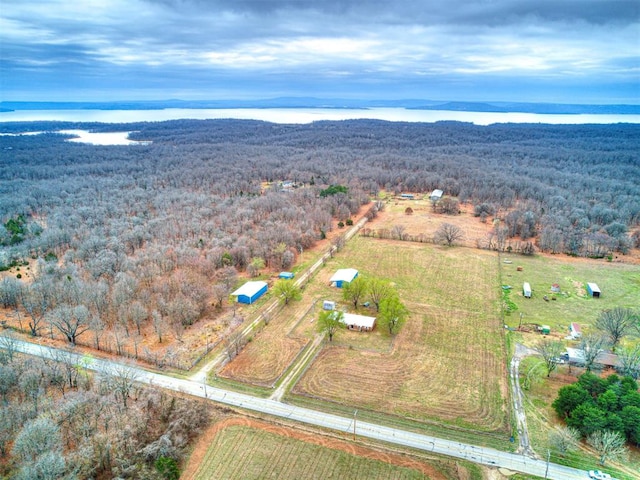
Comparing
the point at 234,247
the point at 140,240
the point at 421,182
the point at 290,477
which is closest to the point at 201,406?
the point at 290,477

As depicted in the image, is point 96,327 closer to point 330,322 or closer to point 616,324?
point 330,322

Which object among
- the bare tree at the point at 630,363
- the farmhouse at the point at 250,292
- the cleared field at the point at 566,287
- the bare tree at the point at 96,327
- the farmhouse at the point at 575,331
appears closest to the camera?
the bare tree at the point at 630,363

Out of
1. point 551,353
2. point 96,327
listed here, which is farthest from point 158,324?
point 551,353

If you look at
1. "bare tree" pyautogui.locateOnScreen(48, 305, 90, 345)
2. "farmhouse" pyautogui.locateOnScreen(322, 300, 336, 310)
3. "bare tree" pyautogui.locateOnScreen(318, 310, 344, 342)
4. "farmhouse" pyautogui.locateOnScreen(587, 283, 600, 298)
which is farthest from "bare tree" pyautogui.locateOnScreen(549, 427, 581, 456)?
"bare tree" pyautogui.locateOnScreen(48, 305, 90, 345)

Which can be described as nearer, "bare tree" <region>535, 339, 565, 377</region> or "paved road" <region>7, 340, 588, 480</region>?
"paved road" <region>7, 340, 588, 480</region>

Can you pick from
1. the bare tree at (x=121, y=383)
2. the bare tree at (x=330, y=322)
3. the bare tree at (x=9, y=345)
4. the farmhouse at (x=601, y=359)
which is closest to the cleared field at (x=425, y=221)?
the farmhouse at (x=601, y=359)

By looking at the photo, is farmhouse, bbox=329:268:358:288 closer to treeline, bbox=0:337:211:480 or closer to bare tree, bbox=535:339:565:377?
bare tree, bbox=535:339:565:377

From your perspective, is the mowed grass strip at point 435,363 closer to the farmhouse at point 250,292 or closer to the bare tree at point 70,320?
the farmhouse at point 250,292
